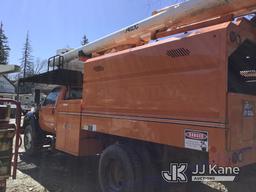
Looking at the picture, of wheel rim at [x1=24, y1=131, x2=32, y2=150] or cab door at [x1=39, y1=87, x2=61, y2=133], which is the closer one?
cab door at [x1=39, y1=87, x2=61, y2=133]

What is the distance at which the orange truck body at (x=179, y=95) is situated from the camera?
3.34m

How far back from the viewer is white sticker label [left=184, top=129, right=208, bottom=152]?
11.3 feet

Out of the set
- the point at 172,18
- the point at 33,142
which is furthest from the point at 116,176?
the point at 33,142

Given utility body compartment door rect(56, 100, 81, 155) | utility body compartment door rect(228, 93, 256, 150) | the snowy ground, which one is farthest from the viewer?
utility body compartment door rect(56, 100, 81, 155)

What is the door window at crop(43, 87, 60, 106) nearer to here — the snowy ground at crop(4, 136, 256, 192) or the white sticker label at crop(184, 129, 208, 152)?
the snowy ground at crop(4, 136, 256, 192)

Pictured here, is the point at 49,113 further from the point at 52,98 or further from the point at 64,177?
the point at 64,177

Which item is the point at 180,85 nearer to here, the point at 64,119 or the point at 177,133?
the point at 177,133

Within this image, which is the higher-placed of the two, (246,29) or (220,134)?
(246,29)

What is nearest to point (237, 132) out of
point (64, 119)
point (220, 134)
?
point (220, 134)

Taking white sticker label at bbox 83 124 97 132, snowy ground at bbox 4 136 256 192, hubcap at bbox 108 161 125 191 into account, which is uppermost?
white sticker label at bbox 83 124 97 132

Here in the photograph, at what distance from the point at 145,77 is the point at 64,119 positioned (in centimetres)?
287

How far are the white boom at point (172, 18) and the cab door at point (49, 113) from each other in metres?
1.99

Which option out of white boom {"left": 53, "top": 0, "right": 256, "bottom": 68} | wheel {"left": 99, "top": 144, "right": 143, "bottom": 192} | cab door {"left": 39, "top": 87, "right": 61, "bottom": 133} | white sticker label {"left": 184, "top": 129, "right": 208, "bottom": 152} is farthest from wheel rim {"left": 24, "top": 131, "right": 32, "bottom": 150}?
white sticker label {"left": 184, "top": 129, "right": 208, "bottom": 152}

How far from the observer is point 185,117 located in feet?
12.1
